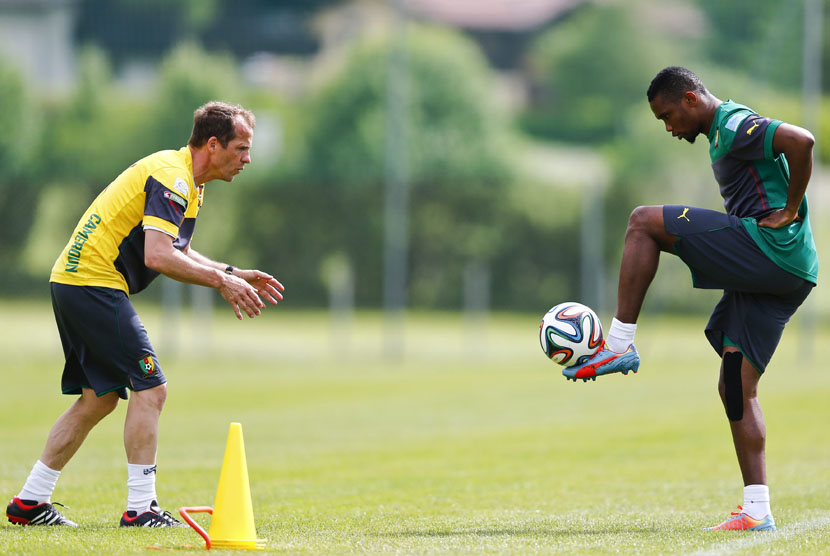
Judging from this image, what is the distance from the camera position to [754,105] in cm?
2580

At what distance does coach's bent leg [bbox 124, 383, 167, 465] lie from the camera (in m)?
6.01

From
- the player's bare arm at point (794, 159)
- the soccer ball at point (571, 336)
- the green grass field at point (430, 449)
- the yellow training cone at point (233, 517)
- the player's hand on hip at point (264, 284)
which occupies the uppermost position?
the player's bare arm at point (794, 159)

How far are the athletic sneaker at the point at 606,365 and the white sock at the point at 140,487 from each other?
2.26 m

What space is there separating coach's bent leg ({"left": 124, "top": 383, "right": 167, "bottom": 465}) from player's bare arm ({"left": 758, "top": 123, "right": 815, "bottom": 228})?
3374 millimetres

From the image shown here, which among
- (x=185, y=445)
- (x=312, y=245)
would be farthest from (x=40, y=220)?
(x=185, y=445)

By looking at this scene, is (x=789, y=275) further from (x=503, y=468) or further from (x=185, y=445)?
(x=185, y=445)

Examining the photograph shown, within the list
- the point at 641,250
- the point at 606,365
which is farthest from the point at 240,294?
the point at 641,250

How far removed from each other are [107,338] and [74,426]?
24.9 inches

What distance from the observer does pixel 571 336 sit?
6082 millimetres

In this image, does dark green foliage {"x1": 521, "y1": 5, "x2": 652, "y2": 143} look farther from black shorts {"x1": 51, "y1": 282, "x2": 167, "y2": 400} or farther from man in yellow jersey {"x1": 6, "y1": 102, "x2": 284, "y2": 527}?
black shorts {"x1": 51, "y1": 282, "x2": 167, "y2": 400}

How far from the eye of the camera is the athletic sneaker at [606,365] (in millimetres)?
5926

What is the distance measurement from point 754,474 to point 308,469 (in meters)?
4.16

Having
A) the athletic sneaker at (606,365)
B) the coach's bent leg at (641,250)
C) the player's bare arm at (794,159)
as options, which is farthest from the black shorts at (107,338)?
the player's bare arm at (794,159)

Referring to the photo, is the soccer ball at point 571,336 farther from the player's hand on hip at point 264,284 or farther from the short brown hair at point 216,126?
the short brown hair at point 216,126
